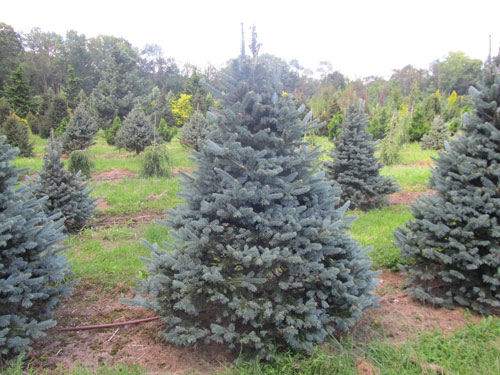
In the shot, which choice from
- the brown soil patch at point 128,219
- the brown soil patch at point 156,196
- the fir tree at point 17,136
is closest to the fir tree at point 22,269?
the brown soil patch at point 128,219

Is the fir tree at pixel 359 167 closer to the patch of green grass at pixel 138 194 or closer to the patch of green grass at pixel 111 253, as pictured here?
the patch of green grass at pixel 138 194

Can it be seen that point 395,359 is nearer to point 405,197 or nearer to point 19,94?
point 405,197

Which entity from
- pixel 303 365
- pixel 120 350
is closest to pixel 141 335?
pixel 120 350

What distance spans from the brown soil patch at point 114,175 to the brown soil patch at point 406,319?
9.30 meters

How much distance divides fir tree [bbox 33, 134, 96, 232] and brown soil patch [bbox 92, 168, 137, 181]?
4.69 meters

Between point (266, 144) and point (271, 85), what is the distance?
22.7 inches

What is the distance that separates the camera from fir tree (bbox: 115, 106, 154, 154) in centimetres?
1465

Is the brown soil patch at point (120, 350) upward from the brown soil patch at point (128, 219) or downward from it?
downward

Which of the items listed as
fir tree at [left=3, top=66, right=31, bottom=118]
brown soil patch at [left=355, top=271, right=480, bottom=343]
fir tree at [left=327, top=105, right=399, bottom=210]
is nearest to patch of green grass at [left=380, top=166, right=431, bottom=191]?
fir tree at [left=327, top=105, right=399, bottom=210]

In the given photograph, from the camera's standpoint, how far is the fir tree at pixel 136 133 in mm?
14648

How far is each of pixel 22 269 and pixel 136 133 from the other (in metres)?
12.4

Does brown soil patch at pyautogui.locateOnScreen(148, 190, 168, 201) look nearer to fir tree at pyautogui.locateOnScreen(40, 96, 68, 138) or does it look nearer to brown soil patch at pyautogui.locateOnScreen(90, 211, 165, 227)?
brown soil patch at pyautogui.locateOnScreen(90, 211, 165, 227)

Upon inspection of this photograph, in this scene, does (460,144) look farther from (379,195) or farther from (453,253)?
(379,195)

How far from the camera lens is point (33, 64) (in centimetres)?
4159
